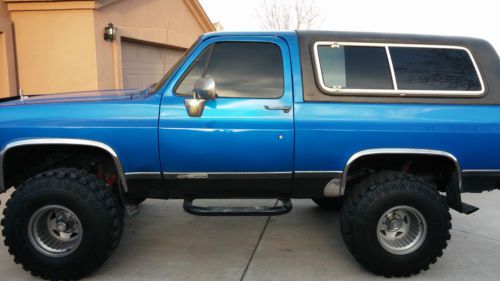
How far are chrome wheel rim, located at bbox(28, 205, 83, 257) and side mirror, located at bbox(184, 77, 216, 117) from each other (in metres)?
1.29

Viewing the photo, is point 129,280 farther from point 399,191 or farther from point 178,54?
point 178,54

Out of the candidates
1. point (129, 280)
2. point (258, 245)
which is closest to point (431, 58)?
point (258, 245)

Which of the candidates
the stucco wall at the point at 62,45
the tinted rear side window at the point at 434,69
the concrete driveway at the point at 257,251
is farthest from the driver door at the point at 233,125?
the stucco wall at the point at 62,45

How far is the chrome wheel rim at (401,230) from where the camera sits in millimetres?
3814

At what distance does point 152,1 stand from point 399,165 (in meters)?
8.65

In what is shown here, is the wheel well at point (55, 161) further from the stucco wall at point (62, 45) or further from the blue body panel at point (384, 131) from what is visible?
the stucco wall at point (62, 45)

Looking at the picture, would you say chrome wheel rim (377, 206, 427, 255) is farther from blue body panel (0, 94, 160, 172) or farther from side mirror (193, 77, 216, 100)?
blue body panel (0, 94, 160, 172)

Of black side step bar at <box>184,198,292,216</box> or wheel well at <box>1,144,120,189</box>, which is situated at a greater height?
wheel well at <box>1,144,120,189</box>

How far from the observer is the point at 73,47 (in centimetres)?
845

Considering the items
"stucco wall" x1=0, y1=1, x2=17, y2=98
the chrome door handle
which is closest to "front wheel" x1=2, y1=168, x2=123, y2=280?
the chrome door handle

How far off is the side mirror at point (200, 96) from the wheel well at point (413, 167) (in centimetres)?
128

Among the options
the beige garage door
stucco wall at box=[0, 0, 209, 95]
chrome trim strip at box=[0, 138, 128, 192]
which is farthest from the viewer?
the beige garage door

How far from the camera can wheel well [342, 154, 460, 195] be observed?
381cm

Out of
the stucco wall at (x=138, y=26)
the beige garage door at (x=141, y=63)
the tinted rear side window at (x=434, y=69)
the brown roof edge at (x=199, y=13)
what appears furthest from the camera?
the brown roof edge at (x=199, y=13)
